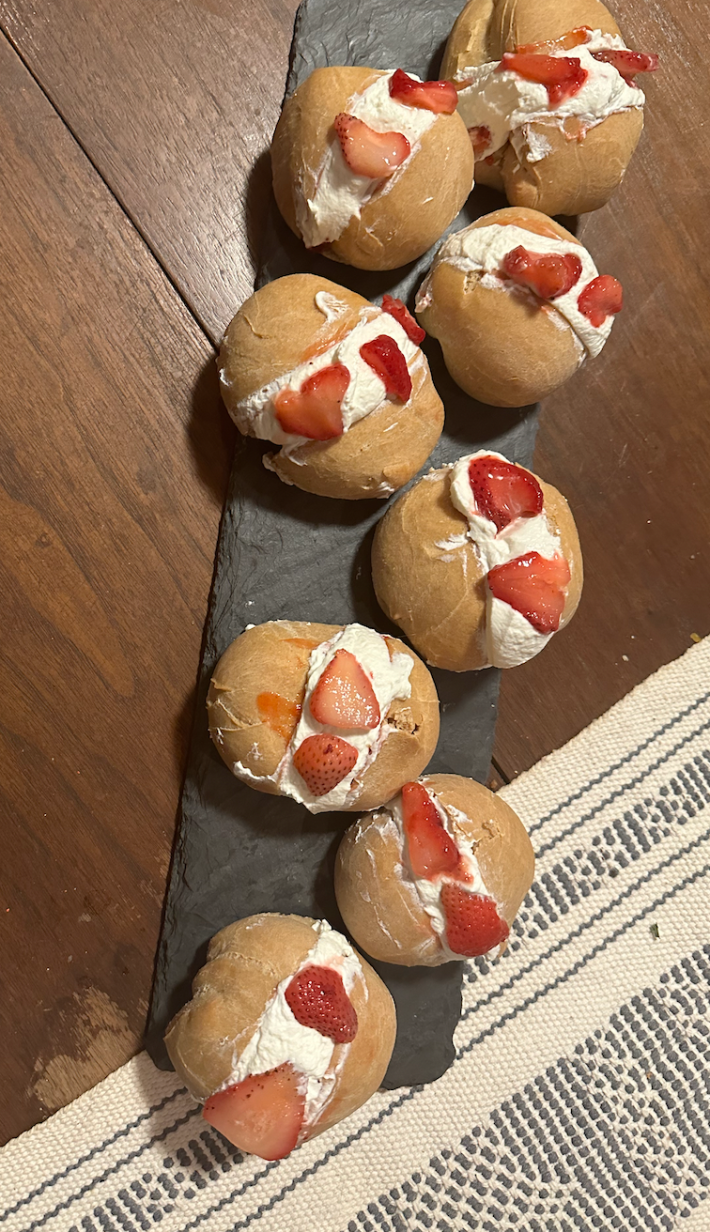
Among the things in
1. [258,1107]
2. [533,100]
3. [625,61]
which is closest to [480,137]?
[533,100]

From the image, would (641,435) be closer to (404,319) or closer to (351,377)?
(404,319)

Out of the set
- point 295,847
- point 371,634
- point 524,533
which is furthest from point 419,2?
point 295,847

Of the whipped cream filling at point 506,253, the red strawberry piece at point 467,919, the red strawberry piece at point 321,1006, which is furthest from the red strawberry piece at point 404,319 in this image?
the red strawberry piece at point 321,1006

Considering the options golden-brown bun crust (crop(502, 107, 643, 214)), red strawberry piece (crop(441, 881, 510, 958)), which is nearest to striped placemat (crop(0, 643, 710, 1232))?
red strawberry piece (crop(441, 881, 510, 958))

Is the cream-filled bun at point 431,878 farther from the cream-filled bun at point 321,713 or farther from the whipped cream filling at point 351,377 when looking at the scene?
the whipped cream filling at point 351,377

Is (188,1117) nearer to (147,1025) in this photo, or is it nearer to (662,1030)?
(147,1025)

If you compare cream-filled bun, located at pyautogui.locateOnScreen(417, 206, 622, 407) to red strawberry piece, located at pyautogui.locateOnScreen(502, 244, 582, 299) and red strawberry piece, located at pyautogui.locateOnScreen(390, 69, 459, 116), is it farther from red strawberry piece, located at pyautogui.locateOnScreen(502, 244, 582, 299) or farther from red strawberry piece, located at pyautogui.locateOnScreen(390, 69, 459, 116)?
red strawberry piece, located at pyautogui.locateOnScreen(390, 69, 459, 116)
